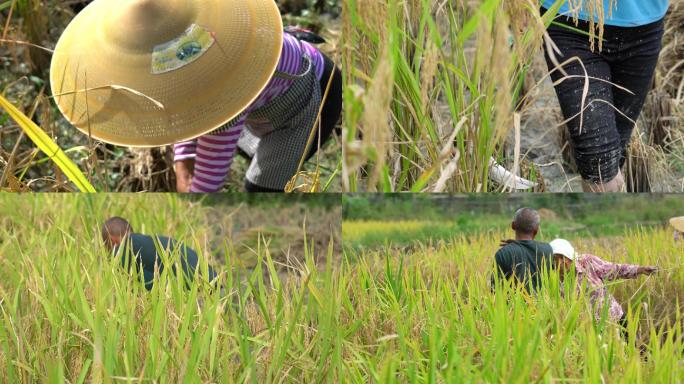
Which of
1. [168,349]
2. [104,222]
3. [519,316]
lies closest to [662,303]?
[519,316]

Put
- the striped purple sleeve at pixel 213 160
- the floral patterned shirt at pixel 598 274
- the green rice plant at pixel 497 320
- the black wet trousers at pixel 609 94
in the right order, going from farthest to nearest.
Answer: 1. the striped purple sleeve at pixel 213 160
2. the black wet trousers at pixel 609 94
3. the floral patterned shirt at pixel 598 274
4. the green rice plant at pixel 497 320

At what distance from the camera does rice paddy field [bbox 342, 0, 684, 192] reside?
96cm

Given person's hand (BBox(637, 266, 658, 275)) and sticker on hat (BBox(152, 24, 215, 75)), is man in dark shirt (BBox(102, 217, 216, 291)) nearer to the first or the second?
sticker on hat (BBox(152, 24, 215, 75))

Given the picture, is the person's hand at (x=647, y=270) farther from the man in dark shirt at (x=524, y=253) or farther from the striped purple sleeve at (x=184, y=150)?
the striped purple sleeve at (x=184, y=150)

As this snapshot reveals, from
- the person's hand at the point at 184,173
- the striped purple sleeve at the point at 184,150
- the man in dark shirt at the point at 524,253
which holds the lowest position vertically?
the man in dark shirt at the point at 524,253

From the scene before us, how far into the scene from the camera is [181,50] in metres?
1.19

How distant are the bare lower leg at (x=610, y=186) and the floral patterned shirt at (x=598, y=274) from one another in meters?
0.17

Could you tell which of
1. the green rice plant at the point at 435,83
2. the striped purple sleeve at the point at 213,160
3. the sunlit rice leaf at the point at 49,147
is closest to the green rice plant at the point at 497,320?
the green rice plant at the point at 435,83

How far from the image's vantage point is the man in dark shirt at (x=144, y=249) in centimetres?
107

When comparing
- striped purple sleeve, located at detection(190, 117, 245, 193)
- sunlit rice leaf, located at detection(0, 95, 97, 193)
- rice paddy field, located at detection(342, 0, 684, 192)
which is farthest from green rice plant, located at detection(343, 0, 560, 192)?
sunlit rice leaf, located at detection(0, 95, 97, 193)

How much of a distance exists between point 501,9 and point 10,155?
2.65ft

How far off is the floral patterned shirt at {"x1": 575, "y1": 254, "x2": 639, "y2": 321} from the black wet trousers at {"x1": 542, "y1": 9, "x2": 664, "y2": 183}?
0.64ft

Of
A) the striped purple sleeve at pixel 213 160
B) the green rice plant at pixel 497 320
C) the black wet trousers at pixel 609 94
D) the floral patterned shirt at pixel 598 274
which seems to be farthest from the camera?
the striped purple sleeve at pixel 213 160

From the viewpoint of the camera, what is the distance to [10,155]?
1.17 meters
